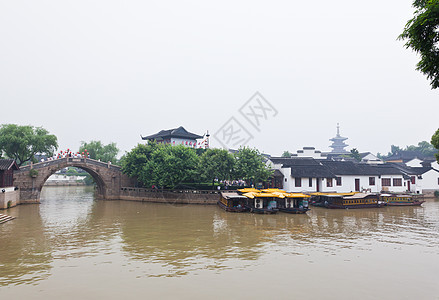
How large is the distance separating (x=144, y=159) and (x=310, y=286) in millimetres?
31396

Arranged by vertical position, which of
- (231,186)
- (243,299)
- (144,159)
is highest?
(144,159)

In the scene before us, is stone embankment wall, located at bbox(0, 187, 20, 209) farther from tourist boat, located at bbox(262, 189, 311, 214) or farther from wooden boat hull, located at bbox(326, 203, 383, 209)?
wooden boat hull, located at bbox(326, 203, 383, 209)

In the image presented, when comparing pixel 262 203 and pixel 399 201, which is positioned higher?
pixel 262 203

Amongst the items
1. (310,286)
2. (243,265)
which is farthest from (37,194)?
(310,286)

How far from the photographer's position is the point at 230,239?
53.5 feet

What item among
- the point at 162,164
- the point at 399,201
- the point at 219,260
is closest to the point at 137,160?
the point at 162,164

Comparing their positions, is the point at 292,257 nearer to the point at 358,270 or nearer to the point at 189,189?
the point at 358,270

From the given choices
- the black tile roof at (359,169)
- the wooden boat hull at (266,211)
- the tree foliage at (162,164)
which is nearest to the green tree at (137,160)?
the tree foliage at (162,164)

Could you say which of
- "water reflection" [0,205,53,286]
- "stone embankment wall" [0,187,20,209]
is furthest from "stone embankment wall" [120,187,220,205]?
"water reflection" [0,205,53,286]

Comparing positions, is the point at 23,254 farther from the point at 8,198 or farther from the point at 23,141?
the point at 23,141

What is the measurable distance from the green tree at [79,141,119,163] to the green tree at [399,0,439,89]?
47.2 meters

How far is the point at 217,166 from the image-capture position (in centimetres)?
3378

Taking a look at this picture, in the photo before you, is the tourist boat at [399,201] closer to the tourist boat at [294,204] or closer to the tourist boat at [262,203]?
the tourist boat at [294,204]

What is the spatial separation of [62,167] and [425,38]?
3857 centimetres
